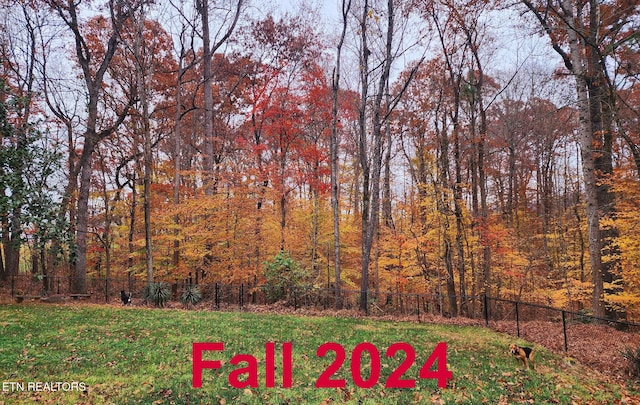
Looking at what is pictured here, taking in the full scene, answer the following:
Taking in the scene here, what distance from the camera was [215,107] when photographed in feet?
61.2

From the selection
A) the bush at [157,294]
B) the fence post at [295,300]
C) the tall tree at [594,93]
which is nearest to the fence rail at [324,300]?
the fence post at [295,300]

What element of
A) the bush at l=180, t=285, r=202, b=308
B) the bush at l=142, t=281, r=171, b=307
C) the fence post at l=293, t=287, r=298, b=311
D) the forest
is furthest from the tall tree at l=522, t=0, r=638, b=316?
the bush at l=142, t=281, r=171, b=307

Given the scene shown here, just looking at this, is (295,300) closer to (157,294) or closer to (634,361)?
(157,294)

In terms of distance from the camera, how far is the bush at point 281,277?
12.2m

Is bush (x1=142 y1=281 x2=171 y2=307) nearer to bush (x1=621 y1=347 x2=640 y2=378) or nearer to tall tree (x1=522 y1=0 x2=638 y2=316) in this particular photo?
bush (x1=621 y1=347 x2=640 y2=378)

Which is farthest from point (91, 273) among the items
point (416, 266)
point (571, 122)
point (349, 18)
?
point (571, 122)

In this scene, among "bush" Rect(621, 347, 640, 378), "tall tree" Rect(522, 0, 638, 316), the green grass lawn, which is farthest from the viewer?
"tall tree" Rect(522, 0, 638, 316)

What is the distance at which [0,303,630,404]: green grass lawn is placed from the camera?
14.0ft

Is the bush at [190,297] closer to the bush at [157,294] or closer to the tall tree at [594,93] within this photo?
the bush at [157,294]

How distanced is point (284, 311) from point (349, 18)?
35.6 ft

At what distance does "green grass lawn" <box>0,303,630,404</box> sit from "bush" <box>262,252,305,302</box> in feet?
11.7

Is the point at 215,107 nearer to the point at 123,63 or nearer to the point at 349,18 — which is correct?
the point at 123,63

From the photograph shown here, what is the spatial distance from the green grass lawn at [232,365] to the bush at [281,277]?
3558mm

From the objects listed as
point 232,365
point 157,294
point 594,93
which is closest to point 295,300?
point 157,294
